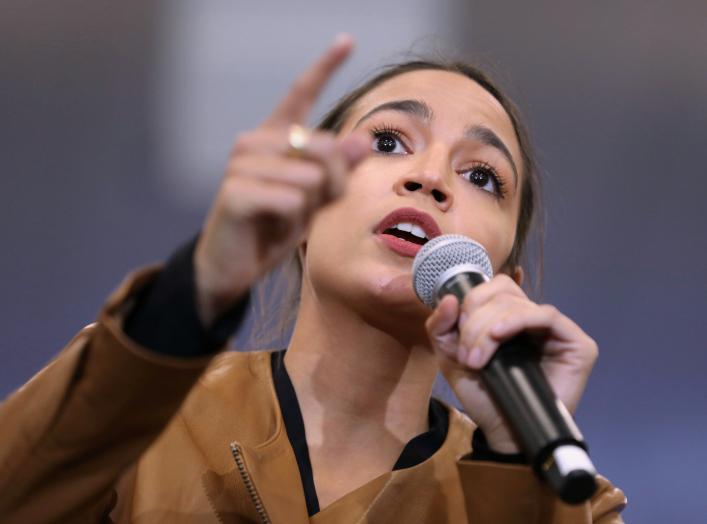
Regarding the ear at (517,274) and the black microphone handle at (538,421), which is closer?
the black microphone handle at (538,421)

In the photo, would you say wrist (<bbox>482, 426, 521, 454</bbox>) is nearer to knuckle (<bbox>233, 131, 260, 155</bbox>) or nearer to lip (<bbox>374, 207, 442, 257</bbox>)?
lip (<bbox>374, 207, 442, 257</bbox>)

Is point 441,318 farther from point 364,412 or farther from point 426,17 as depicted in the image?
point 426,17

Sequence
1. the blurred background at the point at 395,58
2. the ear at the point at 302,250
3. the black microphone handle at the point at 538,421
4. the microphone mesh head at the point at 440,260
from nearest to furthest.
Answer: the black microphone handle at the point at 538,421
the microphone mesh head at the point at 440,260
the ear at the point at 302,250
the blurred background at the point at 395,58

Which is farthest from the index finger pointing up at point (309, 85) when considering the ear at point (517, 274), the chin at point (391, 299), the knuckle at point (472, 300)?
the ear at point (517, 274)

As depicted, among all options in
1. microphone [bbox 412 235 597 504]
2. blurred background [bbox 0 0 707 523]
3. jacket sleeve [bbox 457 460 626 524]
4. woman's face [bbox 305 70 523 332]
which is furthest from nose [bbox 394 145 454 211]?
blurred background [bbox 0 0 707 523]

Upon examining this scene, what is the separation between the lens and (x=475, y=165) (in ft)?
4.08

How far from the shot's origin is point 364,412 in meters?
1.19

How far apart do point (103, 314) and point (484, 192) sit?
618 mm

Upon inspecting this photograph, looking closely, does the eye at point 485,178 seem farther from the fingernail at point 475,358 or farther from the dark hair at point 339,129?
the fingernail at point 475,358

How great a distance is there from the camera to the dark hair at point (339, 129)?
1.41 meters

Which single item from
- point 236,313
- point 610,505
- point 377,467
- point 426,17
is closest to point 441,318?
point 236,313

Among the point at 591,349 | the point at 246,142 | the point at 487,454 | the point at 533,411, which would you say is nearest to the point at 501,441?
the point at 487,454

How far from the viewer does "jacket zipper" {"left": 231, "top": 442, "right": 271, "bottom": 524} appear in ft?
3.28

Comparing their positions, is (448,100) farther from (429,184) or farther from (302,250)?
(302,250)
